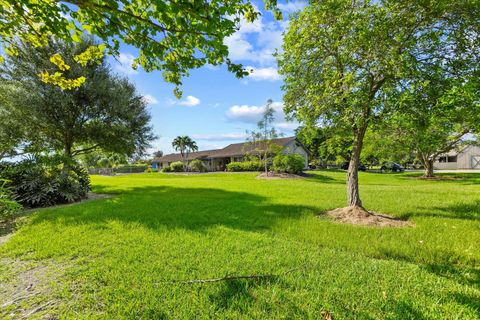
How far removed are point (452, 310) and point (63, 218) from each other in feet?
27.4

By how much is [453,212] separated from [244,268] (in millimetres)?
7012

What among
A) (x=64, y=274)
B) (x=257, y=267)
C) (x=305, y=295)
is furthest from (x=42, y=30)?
(x=305, y=295)

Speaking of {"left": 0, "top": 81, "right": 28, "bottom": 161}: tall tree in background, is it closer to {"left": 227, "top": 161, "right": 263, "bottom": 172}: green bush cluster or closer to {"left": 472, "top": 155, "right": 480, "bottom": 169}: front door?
{"left": 227, "top": 161, "right": 263, "bottom": 172}: green bush cluster

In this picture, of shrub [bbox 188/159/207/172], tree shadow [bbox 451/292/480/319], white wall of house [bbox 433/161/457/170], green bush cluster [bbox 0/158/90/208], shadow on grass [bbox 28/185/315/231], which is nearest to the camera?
tree shadow [bbox 451/292/480/319]

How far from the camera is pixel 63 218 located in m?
6.55

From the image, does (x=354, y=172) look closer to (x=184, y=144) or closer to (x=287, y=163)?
(x=287, y=163)

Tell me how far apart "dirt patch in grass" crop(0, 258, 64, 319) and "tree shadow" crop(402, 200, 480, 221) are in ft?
25.7

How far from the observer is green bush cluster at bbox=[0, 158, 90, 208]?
30.2ft

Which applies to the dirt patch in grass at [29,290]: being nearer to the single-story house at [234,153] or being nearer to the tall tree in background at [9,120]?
the tall tree in background at [9,120]

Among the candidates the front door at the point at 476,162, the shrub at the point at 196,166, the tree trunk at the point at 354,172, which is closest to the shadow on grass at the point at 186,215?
the tree trunk at the point at 354,172

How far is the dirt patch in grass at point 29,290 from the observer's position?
256 centimetres

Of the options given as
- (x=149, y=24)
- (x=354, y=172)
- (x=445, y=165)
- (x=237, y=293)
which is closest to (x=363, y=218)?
(x=354, y=172)

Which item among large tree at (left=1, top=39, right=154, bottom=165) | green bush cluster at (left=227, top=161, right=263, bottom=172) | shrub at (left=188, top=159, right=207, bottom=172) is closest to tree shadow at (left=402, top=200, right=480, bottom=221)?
large tree at (left=1, top=39, right=154, bottom=165)

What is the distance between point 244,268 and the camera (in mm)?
3393
